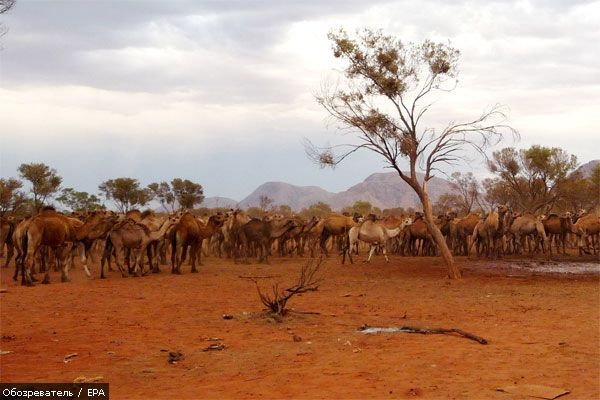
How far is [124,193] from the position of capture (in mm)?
64875

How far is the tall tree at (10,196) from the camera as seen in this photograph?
47688mm

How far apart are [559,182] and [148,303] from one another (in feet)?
159

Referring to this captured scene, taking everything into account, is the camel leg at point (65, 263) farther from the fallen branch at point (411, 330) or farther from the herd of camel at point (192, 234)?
the fallen branch at point (411, 330)

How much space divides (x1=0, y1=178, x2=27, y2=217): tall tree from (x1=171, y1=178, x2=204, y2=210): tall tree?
1788 cm

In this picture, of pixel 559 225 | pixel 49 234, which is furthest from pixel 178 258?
pixel 559 225

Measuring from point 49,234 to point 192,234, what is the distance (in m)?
5.25

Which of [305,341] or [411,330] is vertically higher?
[411,330]

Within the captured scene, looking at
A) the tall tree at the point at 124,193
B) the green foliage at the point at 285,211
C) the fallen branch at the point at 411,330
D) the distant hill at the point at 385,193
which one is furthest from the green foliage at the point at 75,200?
the distant hill at the point at 385,193

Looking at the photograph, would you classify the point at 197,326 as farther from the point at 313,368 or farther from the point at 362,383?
the point at 362,383

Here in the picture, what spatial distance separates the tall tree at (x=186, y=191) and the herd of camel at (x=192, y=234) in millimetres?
27234

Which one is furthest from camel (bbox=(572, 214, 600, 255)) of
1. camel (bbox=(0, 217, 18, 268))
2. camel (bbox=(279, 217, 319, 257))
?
camel (bbox=(0, 217, 18, 268))

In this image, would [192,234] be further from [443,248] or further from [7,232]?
[443,248]

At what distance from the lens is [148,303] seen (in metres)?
14.4

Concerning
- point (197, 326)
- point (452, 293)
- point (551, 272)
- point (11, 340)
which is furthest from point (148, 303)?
point (551, 272)
